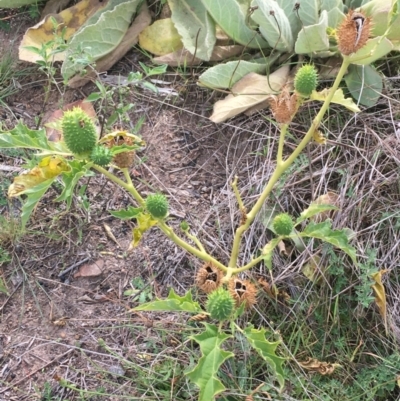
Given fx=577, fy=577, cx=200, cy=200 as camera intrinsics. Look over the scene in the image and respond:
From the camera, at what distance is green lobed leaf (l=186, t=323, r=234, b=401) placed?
1.32 m

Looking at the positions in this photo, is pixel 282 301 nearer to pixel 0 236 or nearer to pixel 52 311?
pixel 52 311

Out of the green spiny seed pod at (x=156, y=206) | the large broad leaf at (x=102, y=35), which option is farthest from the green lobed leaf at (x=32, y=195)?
the large broad leaf at (x=102, y=35)

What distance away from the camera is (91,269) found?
1.93 meters

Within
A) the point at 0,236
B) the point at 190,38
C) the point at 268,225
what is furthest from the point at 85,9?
the point at 268,225

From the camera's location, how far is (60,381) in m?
1.68

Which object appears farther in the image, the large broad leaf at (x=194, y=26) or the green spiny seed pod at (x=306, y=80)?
the large broad leaf at (x=194, y=26)

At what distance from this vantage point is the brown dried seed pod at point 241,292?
5.01 feet

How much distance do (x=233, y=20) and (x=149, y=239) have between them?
34.0 inches

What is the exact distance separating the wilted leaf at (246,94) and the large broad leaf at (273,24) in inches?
4.8

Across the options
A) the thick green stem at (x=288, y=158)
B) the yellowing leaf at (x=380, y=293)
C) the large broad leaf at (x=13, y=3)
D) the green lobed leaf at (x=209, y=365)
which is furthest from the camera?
the large broad leaf at (x=13, y=3)

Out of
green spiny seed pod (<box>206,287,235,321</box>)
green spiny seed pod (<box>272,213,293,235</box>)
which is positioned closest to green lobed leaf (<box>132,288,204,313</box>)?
green spiny seed pod (<box>206,287,235,321</box>)

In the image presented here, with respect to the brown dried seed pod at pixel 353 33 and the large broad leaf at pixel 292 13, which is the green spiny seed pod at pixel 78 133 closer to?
the brown dried seed pod at pixel 353 33

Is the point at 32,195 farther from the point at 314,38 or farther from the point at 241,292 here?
the point at 314,38

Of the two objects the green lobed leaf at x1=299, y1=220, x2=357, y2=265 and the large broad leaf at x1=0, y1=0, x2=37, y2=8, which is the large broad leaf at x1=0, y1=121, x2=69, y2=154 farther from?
the large broad leaf at x1=0, y1=0, x2=37, y2=8
